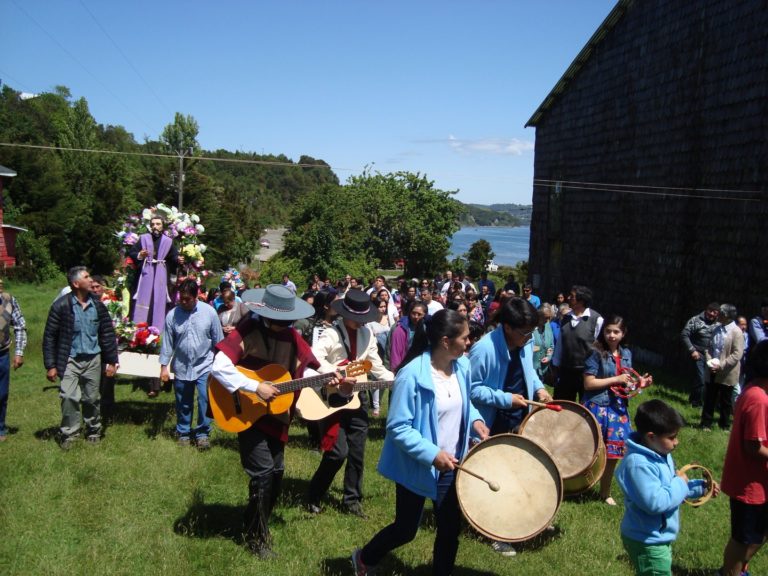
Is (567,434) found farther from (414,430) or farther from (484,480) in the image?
(414,430)

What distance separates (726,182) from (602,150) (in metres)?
5.99

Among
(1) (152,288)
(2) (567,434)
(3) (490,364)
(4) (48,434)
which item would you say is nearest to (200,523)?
(3) (490,364)

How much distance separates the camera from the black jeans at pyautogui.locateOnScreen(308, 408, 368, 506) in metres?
6.26

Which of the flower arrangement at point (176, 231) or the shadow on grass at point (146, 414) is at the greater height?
the flower arrangement at point (176, 231)

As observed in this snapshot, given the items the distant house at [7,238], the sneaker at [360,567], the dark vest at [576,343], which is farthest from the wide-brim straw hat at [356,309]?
the distant house at [7,238]

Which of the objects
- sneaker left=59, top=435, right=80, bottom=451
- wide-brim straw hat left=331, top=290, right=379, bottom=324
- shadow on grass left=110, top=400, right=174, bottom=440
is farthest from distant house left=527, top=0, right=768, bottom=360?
sneaker left=59, top=435, right=80, bottom=451

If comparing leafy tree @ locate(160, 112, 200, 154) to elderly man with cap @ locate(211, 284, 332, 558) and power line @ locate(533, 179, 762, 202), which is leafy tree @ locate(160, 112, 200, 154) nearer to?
power line @ locate(533, 179, 762, 202)

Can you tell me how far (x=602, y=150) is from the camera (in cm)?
2052

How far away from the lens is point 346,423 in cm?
639

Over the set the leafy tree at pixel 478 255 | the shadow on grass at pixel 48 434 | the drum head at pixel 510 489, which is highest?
the drum head at pixel 510 489

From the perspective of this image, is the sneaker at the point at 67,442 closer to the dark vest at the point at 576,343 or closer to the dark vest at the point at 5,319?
the dark vest at the point at 5,319

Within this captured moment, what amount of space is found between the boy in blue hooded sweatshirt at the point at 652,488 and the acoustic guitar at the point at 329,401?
93.0 inches

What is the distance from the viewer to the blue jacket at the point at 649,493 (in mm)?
3906

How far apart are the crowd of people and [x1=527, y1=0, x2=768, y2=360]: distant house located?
8.59 metres
